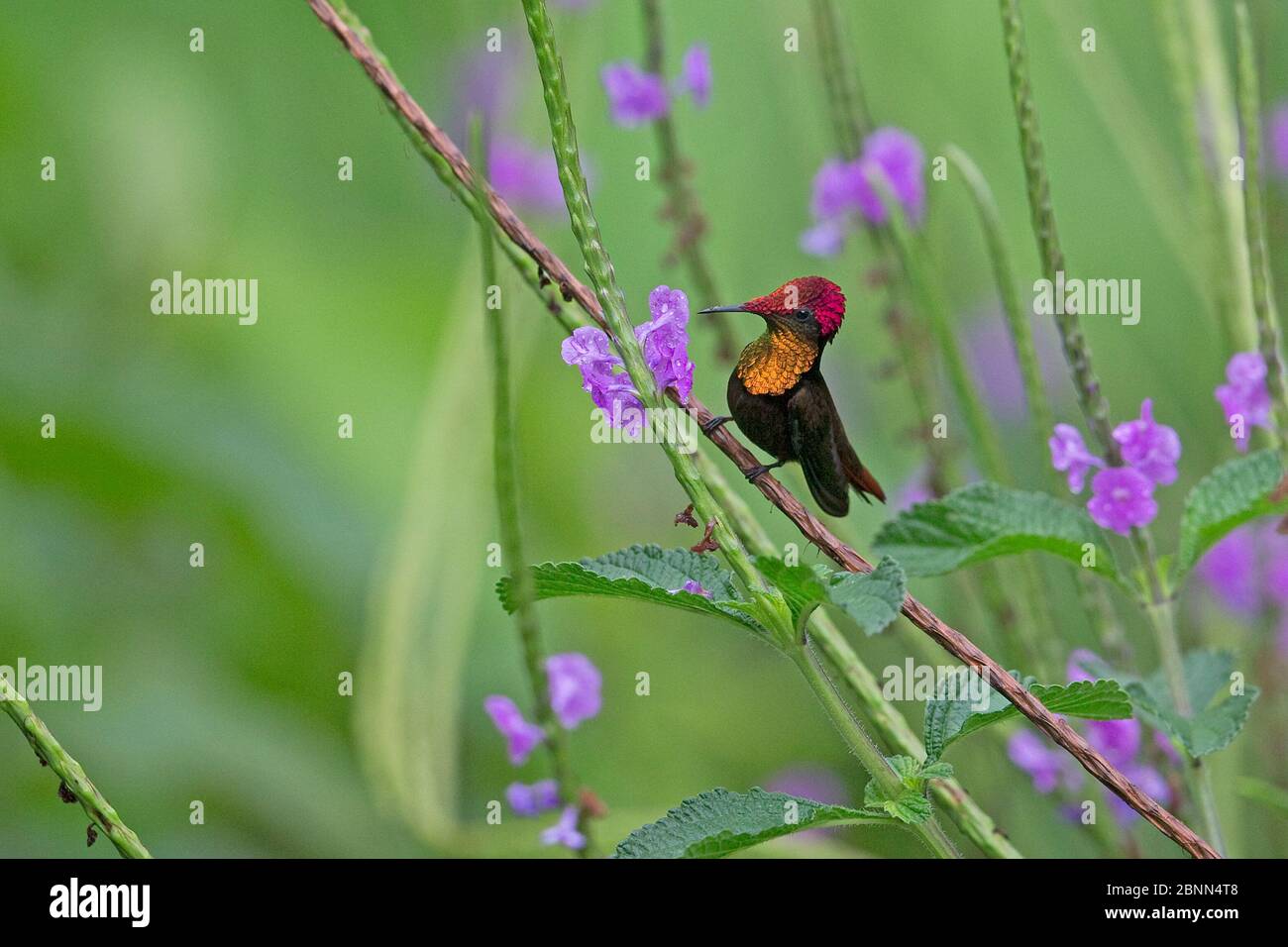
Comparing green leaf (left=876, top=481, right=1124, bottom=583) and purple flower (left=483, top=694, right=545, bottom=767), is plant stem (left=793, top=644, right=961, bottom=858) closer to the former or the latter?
green leaf (left=876, top=481, right=1124, bottom=583)

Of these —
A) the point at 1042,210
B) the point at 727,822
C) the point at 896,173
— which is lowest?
the point at 727,822

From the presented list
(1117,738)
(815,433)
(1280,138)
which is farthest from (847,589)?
(1280,138)

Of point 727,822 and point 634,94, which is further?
point 634,94

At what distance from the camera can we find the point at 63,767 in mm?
571

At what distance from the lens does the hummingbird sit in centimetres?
68

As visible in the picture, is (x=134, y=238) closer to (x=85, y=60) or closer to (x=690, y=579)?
(x=85, y=60)

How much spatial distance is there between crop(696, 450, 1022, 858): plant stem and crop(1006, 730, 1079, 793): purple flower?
0.29 meters

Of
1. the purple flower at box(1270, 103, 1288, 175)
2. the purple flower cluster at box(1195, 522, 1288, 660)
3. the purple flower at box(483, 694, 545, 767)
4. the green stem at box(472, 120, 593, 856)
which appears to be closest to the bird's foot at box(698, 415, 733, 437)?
the green stem at box(472, 120, 593, 856)

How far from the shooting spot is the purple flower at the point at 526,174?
7.14ft

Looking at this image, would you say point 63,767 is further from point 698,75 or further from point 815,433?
point 698,75

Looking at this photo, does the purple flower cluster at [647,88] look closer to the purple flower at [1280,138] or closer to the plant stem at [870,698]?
the plant stem at [870,698]

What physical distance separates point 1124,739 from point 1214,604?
2.19 ft

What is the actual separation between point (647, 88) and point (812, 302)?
0.54 m

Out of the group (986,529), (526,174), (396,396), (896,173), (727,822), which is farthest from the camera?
(396,396)
